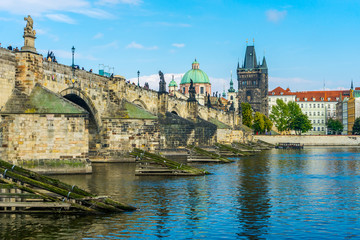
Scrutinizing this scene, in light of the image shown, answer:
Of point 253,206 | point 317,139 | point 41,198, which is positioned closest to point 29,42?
point 41,198

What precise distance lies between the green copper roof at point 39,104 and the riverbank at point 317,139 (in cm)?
9799

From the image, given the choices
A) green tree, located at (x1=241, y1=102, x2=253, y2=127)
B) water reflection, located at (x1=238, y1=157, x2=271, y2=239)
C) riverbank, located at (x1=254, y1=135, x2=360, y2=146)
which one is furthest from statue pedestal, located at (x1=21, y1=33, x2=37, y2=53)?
green tree, located at (x1=241, y1=102, x2=253, y2=127)

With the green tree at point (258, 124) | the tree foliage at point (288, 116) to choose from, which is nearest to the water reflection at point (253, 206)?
the green tree at point (258, 124)

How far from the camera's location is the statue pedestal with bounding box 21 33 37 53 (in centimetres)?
3228

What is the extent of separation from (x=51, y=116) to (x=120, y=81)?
59.6 feet

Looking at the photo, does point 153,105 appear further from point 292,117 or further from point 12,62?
point 292,117

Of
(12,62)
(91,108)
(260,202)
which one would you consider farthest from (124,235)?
(91,108)

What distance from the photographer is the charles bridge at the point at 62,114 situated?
101ft

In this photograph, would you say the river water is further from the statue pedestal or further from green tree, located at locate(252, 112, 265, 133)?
green tree, located at locate(252, 112, 265, 133)

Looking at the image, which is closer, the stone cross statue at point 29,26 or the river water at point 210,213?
the river water at point 210,213

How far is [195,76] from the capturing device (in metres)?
185

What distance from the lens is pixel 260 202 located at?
73.9ft

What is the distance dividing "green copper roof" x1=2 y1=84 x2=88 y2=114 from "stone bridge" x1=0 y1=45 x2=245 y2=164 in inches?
15.4

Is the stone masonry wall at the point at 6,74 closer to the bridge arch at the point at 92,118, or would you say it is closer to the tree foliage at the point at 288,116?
the bridge arch at the point at 92,118
